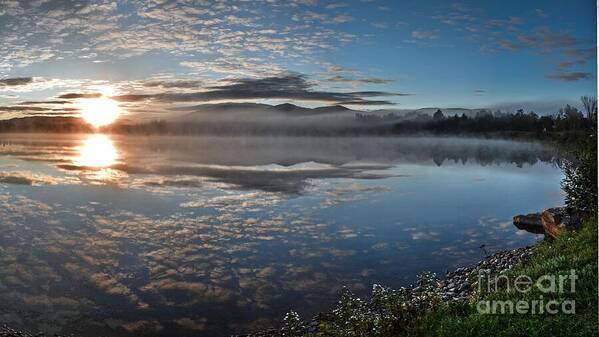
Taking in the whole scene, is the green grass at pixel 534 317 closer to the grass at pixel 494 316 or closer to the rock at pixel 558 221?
the grass at pixel 494 316

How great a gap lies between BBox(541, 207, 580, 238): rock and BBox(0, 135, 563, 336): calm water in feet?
11.0

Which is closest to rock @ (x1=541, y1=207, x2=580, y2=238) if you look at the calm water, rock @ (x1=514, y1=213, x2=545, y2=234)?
the calm water

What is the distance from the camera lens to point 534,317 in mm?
11414

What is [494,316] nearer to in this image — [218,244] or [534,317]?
[534,317]

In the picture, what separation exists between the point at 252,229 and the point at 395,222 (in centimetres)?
895

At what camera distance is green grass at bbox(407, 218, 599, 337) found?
35.6 feet

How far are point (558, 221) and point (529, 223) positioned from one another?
9.41 meters

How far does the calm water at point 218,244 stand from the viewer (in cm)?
1834

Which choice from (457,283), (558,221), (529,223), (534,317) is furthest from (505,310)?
(529,223)

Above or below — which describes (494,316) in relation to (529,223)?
above

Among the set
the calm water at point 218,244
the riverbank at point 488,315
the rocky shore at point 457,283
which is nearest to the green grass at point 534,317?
the riverbank at point 488,315

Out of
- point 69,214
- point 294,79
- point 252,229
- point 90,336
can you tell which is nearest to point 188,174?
point 294,79

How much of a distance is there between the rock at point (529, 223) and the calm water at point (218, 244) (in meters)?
0.97

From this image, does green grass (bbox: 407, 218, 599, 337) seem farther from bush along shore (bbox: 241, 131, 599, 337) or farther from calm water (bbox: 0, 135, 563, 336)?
calm water (bbox: 0, 135, 563, 336)
